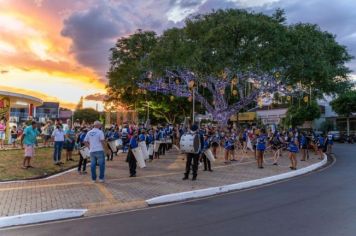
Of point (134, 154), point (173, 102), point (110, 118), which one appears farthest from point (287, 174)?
point (110, 118)

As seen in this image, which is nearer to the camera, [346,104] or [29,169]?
[29,169]

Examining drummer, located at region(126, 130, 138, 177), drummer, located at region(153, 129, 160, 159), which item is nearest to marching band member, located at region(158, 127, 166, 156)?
drummer, located at region(153, 129, 160, 159)

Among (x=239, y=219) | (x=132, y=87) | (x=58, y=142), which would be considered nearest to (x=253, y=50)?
(x=58, y=142)

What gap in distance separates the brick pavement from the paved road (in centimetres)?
105

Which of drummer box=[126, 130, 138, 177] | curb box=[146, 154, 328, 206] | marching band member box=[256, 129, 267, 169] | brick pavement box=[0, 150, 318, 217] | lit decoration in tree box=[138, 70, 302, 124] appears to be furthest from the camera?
lit decoration in tree box=[138, 70, 302, 124]

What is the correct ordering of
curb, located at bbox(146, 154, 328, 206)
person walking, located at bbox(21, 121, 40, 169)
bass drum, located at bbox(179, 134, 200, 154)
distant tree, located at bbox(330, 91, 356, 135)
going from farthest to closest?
distant tree, located at bbox(330, 91, 356, 135) → person walking, located at bbox(21, 121, 40, 169) → bass drum, located at bbox(179, 134, 200, 154) → curb, located at bbox(146, 154, 328, 206)

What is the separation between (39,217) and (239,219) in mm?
3843

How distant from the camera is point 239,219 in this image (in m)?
7.61

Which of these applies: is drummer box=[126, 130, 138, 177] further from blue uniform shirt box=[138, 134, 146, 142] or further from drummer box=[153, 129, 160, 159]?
drummer box=[153, 129, 160, 159]

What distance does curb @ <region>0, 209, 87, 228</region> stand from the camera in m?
7.66

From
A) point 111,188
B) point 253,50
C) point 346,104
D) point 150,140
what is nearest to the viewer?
point 111,188

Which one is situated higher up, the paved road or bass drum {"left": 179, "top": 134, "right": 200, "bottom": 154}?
bass drum {"left": 179, "top": 134, "right": 200, "bottom": 154}

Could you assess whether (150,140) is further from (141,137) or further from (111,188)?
(111,188)

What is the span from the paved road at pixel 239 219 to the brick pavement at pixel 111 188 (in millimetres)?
1054
